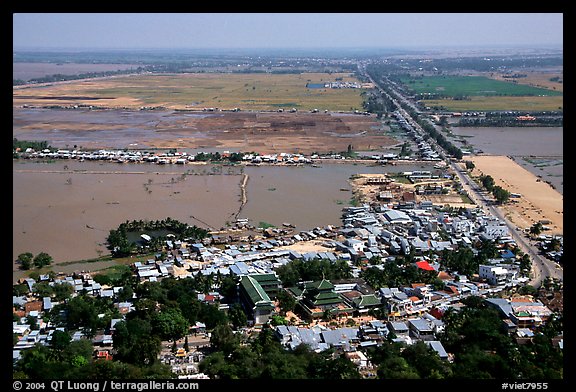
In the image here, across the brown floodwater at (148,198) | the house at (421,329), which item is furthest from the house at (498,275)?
the brown floodwater at (148,198)

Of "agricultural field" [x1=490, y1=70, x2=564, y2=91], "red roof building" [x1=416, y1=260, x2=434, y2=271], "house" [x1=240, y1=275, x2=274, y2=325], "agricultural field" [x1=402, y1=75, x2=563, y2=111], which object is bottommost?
"red roof building" [x1=416, y1=260, x2=434, y2=271]

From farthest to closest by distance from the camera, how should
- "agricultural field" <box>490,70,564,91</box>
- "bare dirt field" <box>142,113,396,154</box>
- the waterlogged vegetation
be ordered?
"agricultural field" <box>490,70,564,91</box>
"bare dirt field" <box>142,113,396,154</box>
the waterlogged vegetation

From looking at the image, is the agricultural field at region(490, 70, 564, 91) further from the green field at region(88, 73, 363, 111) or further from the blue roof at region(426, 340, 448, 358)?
the blue roof at region(426, 340, 448, 358)

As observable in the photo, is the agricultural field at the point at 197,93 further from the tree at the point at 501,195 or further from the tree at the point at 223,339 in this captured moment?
the tree at the point at 223,339

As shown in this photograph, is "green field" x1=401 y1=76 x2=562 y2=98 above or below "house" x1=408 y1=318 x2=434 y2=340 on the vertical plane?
above

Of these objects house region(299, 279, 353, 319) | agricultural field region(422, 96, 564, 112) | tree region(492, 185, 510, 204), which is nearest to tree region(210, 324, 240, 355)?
house region(299, 279, 353, 319)

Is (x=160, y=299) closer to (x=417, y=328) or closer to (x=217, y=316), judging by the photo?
(x=217, y=316)
